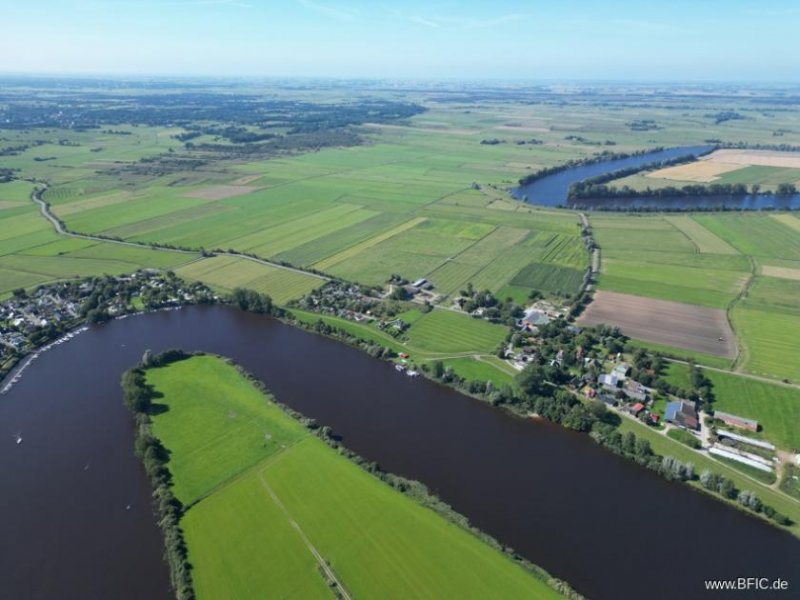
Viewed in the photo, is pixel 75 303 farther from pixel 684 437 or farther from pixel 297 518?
pixel 684 437

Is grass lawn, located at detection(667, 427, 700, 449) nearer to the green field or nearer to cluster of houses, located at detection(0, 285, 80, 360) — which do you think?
the green field

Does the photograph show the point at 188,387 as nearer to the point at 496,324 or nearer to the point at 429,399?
the point at 429,399

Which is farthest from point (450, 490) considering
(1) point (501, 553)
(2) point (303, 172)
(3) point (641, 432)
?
(2) point (303, 172)

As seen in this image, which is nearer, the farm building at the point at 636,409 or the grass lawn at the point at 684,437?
the grass lawn at the point at 684,437

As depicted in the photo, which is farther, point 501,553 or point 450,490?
point 450,490

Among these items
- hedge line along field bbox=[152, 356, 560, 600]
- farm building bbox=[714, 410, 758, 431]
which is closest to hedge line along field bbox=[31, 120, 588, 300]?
farm building bbox=[714, 410, 758, 431]

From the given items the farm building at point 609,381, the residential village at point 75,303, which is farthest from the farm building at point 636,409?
the residential village at point 75,303

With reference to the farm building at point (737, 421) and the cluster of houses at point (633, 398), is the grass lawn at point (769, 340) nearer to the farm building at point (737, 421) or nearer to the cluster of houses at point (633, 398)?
the farm building at point (737, 421)
